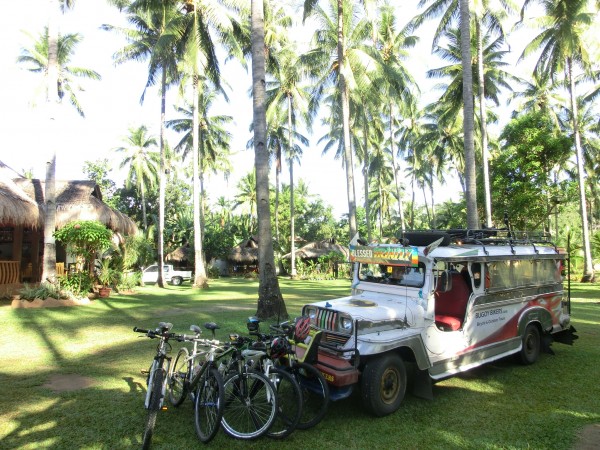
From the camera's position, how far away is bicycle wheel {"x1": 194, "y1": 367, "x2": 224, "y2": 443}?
3.83 meters

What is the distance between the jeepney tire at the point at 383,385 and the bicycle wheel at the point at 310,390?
0.53m

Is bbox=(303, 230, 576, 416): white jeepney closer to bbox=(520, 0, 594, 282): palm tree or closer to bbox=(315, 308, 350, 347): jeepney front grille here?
bbox=(315, 308, 350, 347): jeepney front grille

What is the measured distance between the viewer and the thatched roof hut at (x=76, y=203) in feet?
52.4

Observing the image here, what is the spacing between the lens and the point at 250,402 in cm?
407

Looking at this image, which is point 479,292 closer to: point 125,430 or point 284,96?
point 125,430

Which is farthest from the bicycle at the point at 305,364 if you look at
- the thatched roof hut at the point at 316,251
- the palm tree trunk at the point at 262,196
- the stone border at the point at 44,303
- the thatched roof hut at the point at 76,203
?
the thatched roof hut at the point at 316,251

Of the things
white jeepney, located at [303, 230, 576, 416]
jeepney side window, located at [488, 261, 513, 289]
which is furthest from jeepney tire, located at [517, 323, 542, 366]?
jeepney side window, located at [488, 261, 513, 289]

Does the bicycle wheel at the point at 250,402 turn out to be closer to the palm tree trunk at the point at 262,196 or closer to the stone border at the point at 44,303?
the palm tree trunk at the point at 262,196

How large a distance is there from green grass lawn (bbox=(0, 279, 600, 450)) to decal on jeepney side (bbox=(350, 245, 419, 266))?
5.88 ft

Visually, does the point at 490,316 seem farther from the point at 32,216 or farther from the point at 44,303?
the point at 32,216

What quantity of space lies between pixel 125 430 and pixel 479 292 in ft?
16.2

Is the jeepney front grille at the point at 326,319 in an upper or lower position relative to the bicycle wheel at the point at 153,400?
upper

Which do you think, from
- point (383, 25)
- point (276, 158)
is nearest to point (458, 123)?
point (383, 25)

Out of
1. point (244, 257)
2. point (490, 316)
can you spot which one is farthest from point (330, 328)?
point (244, 257)
